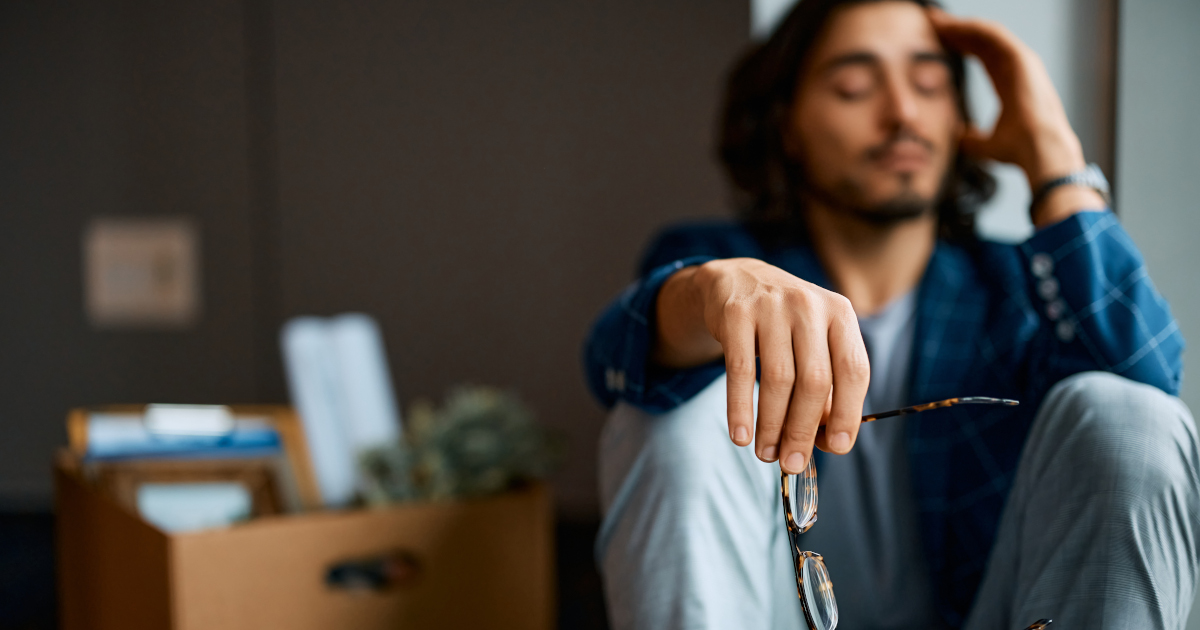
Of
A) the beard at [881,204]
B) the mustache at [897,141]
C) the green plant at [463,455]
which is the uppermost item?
the mustache at [897,141]

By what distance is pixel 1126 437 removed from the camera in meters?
0.58

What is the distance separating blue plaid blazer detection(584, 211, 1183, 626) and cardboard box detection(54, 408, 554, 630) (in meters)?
0.35

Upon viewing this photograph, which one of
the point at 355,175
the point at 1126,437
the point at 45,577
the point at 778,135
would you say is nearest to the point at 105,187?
the point at 355,175

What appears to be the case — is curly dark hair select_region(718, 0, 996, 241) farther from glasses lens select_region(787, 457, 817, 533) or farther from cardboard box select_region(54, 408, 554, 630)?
glasses lens select_region(787, 457, 817, 533)

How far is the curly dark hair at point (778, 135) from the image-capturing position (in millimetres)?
1027

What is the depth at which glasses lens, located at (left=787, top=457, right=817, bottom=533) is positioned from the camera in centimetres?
52

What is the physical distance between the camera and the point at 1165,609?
0.53 metres

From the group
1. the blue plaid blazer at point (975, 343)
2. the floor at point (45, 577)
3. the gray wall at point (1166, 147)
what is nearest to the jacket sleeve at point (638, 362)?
the blue plaid blazer at point (975, 343)

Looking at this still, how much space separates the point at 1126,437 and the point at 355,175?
1.85 m

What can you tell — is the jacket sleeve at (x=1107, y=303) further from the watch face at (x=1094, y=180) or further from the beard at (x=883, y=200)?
the beard at (x=883, y=200)

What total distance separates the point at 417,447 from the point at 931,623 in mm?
669

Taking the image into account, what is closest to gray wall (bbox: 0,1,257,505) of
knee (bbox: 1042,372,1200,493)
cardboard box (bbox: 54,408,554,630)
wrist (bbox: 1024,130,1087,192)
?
cardboard box (bbox: 54,408,554,630)

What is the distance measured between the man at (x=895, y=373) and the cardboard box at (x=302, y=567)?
1.11 feet

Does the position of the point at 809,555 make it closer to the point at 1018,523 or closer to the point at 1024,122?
the point at 1018,523
